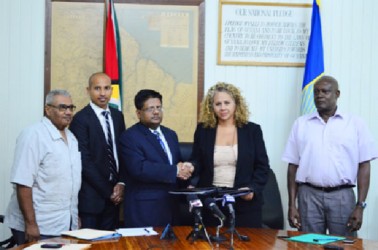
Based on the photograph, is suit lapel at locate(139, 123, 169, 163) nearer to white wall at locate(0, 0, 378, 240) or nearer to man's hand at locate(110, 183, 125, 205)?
man's hand at locate(110, 183, 125, 205)

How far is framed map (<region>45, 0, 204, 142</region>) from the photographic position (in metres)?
4.62

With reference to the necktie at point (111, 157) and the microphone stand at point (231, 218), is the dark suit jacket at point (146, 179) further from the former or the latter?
the microphone stand at point (231, 218)

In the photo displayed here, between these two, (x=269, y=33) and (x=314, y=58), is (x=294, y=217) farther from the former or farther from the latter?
(x=269, y=33)

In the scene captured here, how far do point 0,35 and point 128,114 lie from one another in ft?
4.23

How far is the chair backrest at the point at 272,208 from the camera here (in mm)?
4336

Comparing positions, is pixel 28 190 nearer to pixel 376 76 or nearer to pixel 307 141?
pixel 307 141

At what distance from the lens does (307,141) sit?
3.70 metres

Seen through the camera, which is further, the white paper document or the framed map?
the framed map

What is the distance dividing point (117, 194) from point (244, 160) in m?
0.94

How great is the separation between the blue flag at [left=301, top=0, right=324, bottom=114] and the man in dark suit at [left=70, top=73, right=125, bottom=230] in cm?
166

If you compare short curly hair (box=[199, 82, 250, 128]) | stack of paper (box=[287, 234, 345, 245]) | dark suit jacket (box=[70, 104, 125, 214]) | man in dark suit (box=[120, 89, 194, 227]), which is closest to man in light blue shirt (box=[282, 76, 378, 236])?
short curly hair (box=[199, 82, 250, 128])

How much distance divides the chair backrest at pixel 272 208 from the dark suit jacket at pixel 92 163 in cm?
131

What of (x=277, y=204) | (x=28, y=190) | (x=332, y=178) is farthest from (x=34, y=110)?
(x=332, y=178)


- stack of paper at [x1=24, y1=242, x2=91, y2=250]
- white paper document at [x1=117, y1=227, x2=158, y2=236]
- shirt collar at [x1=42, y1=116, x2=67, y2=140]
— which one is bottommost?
white paper document at [x1=117, y1=227, x2=158, y2=236]
